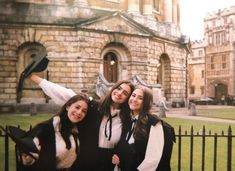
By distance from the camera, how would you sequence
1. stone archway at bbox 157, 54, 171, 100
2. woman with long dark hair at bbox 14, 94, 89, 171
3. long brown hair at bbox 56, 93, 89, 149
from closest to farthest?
woman with long dark hair at bbox 14, 94, 89, 171
long brown hair at bbox 56, 93, 89, 149
stone archway at bbox 157, 54, 171, 100

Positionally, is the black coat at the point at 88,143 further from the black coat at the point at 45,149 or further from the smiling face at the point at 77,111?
the black coat at the point at 45,149

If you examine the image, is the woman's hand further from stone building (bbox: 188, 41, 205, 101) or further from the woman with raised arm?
stone building (bbox: 188, 41, 205, 101)

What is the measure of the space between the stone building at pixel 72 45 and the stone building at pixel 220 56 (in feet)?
93.3

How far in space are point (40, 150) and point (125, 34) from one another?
67.7 feet

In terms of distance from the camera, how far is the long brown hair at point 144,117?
16.2 ft

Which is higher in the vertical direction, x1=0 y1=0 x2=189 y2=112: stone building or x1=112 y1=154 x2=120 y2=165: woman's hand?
x1=0 y1=0 x2=189 y2=112: stone building

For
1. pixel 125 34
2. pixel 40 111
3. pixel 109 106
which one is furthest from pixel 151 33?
pixel 109 106

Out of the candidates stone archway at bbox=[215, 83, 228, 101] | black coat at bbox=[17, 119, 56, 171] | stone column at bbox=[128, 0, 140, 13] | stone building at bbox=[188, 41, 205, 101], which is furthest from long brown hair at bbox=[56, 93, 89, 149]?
stone building at bbox=[188, 41, 205, 101]

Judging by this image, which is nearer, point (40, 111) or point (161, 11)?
point (40, 111)

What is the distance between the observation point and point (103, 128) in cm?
500

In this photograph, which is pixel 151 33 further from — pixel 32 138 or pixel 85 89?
pixel 32 138

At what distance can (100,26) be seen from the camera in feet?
78.2

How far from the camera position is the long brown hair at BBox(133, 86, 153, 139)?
4.94 metres

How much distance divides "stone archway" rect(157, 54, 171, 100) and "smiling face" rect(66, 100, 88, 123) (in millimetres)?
24874
